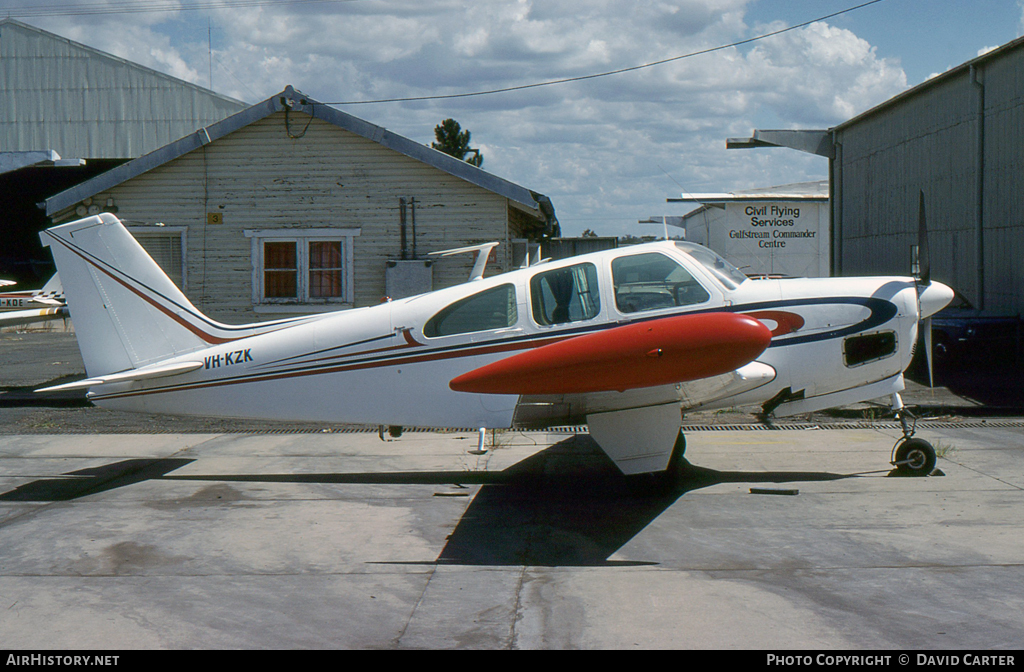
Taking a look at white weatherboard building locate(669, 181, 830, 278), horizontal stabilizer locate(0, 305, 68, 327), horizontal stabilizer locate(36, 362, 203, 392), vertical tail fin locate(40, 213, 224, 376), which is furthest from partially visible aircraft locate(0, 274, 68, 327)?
white weatherboard building locate(669, 181, 830, 278)

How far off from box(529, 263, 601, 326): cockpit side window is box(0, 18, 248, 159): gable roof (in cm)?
3097

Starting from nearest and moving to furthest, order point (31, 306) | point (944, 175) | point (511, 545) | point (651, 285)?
point (511, 545)
point (651, 285)
point (31, 306)
point (944, 175)

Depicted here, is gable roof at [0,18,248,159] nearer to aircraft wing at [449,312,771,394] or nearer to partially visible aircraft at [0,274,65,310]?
partially visible aircraft at [0,274,65,310]

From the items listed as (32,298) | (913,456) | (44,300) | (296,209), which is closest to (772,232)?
(296,209)

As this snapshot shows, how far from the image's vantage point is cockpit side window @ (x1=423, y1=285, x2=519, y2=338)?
6.90 metres

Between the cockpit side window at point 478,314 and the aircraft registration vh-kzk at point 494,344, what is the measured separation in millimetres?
12

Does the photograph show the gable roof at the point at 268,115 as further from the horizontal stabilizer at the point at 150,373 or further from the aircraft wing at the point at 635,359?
the aircraft wing at the point at 635,359

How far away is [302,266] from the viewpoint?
537 inches

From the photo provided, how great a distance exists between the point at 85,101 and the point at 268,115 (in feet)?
84.9

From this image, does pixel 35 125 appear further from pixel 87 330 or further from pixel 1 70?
pixel 87 330

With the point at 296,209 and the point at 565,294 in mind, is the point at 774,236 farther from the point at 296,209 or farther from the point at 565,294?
the point at 565,294

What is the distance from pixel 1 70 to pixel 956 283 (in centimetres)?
3674

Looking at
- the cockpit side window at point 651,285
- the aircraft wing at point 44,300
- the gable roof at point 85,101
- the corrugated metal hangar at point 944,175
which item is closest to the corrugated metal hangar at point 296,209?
the aircraft wing at point 44,300
